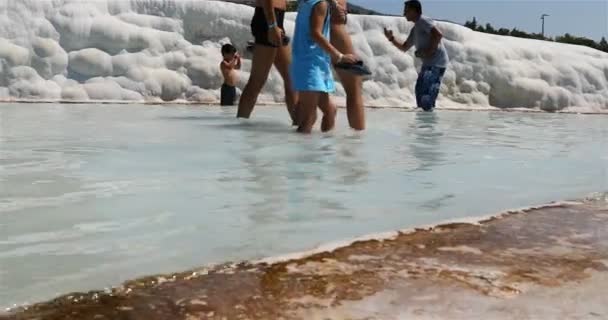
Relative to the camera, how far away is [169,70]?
11023mm

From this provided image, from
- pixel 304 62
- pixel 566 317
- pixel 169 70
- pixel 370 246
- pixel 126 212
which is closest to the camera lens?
pixel 566 317

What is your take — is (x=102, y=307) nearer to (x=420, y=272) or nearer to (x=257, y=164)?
(x=420, y=272)

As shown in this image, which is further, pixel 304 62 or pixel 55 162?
pixel 304 62

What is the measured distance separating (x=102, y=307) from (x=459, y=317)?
2.46ft

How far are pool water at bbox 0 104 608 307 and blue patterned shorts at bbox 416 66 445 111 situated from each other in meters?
2.88

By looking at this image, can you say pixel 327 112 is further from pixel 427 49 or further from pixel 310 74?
pixel 427 49

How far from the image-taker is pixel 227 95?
31.4ft

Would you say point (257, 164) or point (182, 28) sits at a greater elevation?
point (182, 28)

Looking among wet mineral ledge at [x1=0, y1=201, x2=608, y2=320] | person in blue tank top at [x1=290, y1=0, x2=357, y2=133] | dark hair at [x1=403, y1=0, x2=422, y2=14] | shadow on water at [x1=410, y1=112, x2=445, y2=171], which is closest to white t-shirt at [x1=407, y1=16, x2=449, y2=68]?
dark hair at [x1=403, y1=0, x2=422, y2=14]

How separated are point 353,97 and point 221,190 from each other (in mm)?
2688

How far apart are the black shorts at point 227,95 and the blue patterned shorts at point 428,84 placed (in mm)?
2342

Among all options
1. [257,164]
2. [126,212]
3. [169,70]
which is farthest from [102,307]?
[169,70]

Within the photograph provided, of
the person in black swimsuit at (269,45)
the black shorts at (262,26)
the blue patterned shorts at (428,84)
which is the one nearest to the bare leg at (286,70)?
the person in black swimsuit at (269,45)

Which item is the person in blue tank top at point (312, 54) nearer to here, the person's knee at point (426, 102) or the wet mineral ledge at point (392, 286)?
the wet mineral ledge at point (392, 286)
